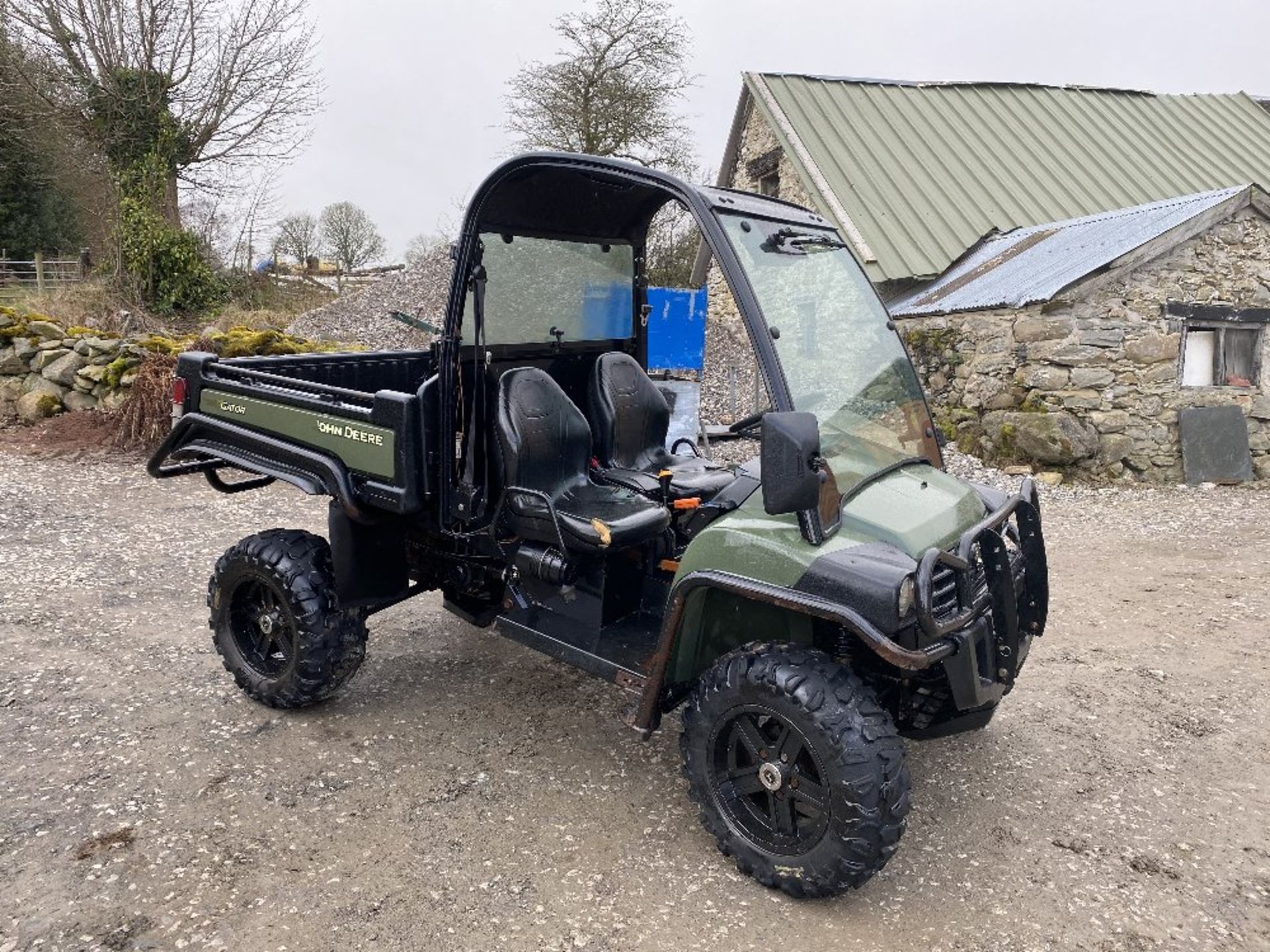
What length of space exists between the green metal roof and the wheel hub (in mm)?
9824

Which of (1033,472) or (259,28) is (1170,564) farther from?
(259,28)

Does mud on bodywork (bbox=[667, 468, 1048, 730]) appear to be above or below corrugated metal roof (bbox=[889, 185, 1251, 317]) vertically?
below

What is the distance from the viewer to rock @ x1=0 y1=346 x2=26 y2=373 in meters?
10.8

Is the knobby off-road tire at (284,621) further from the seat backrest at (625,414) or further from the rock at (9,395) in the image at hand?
the rock at (9,395)

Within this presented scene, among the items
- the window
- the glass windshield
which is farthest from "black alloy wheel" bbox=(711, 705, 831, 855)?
the window

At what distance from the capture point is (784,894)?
9.65 feet

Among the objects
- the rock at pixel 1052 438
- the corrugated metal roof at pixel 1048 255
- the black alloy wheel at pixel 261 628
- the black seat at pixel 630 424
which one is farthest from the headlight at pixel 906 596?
the corrugated metal roof at pixel 1048 255

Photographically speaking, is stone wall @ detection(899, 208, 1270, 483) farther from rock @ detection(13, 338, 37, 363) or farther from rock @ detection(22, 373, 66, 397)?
rock @ detection(13, 338, 37, 363)

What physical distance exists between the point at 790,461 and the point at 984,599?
2.97 ft

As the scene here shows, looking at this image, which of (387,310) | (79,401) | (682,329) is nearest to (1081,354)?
(682,329)

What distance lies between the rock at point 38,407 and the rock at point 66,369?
7.4 inches

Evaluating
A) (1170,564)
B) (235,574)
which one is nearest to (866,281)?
(235,574)

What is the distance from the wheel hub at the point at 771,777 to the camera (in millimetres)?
2910

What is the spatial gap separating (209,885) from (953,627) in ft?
7.81
